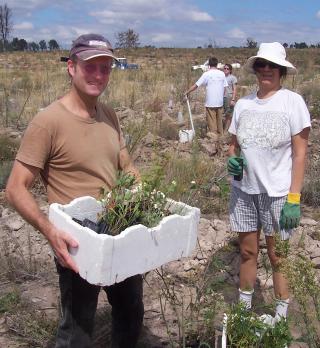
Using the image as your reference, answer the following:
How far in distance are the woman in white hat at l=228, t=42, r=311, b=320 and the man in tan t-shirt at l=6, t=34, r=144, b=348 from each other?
3.14 ft

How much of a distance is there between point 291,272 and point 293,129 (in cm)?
113

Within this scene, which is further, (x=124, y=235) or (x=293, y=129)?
(x=293, y=129)

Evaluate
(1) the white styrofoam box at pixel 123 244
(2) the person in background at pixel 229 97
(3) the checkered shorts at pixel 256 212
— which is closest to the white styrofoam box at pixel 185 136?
(2) the person in background at pixel 229 97

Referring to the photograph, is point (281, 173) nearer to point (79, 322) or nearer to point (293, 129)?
point (293, 129)

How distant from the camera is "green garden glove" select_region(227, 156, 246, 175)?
2902mm

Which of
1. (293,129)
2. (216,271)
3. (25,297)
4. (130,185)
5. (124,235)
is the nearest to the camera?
(124,235)

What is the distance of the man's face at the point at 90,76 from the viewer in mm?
2105

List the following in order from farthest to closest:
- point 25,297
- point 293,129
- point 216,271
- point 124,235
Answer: point 216,271 → point 25,297 → point 293,129 → point 124,235

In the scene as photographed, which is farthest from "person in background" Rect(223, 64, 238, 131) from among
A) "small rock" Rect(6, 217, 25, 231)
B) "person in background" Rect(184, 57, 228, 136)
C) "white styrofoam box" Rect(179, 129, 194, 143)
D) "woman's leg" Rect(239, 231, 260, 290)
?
"woman's leg" Rect(239, 231, 260, 290)

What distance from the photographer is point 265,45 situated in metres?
2.89

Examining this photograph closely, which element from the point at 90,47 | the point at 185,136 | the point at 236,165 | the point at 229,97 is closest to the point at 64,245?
the point at 90,47

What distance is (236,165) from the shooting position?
9.53 ft

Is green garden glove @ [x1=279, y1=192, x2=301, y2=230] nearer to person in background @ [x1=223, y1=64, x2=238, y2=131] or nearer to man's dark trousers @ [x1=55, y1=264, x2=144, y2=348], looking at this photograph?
man's dark trousers @ [x1=55, y1=264, x2=144, y2=348]

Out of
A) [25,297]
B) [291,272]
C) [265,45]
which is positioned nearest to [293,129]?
[265,45]
